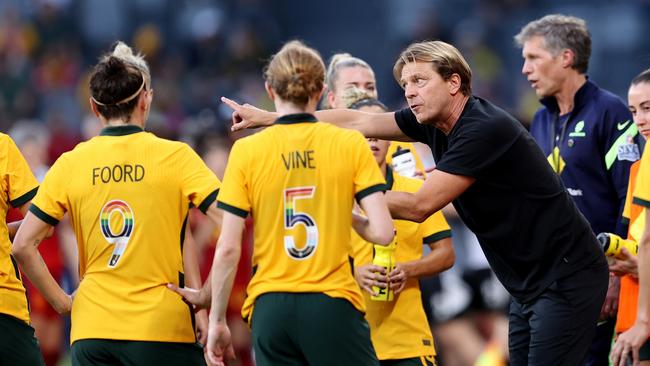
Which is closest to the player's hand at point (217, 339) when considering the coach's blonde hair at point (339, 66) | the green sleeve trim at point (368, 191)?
the green sleeve trim at point (368, 191)

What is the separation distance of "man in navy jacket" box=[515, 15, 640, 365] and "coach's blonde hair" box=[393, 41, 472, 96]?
171 cm

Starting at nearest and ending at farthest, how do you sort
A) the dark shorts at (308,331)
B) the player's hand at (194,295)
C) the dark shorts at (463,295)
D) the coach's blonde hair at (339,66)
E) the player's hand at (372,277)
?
the dark shorts at (308,331) → the player's hand at (194,295) → the player's hand at (372,277) → the coach's blonde hair at (339,66) → the dark shorts at (463,295)

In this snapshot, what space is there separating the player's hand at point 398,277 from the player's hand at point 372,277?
0.14 feet

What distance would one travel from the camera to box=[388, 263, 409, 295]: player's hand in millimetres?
6832

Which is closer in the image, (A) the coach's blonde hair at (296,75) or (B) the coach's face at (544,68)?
(A) the coach's blonde hair at (296,75)

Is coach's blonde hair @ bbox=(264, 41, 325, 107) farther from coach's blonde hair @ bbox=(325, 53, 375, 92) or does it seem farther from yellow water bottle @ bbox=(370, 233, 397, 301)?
coach's blonde hair @ bbox=(325, 53, 375, 92)

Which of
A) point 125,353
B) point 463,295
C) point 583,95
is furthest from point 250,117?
point 463,295

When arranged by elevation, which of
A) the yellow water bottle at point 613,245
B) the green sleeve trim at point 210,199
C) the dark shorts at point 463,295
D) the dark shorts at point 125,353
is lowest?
the dark shorts at point 463,295

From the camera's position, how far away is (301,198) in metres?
5.45

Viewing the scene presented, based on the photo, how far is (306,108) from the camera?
5.57 m

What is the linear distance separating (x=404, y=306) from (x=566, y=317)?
3.86 ft

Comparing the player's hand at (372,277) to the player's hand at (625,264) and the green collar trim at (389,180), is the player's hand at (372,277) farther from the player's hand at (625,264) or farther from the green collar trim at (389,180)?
the player's hand at (625,264)

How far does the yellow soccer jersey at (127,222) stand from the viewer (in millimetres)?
5809

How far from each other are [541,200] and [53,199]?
8.31 ft
